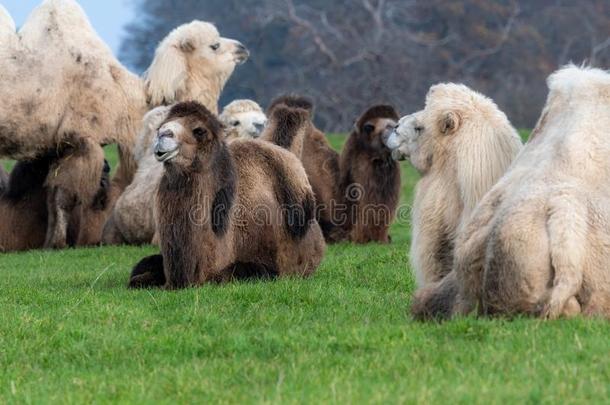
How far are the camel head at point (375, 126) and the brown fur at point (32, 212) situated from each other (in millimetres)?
3180

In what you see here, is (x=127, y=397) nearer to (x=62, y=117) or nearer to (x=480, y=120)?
(x=480, y=120)

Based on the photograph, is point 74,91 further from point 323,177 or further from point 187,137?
point 187,137

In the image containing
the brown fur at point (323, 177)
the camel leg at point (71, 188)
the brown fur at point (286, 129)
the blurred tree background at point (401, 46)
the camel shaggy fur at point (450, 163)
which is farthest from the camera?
the blurred tree background at point (401, 46)

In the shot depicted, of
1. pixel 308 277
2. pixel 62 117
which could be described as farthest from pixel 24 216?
pixel 308 277

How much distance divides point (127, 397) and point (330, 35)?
182 feet

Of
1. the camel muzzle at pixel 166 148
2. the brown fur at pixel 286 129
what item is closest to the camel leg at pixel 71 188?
the brown fur at pixel 286 129

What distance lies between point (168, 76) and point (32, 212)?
2362 millimetres

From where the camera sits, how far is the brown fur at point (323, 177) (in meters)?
16.6

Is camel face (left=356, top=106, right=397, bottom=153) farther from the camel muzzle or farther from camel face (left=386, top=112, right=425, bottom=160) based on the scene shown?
camel face (left=386, top=112, right=425, bottom=160)

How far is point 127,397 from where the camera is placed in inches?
267

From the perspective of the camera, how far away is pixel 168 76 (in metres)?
17.9

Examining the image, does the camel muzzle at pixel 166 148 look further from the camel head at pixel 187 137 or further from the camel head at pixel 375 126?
the camel head at pixel 375 126

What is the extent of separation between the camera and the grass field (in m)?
6.55

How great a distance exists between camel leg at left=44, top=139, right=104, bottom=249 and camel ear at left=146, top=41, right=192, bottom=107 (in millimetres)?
1118
